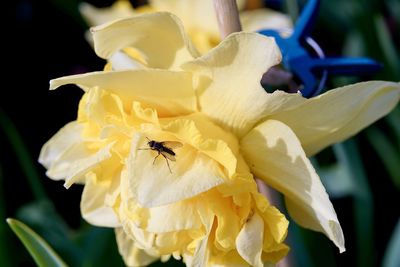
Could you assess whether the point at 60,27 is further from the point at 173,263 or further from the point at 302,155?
the point at 302,155

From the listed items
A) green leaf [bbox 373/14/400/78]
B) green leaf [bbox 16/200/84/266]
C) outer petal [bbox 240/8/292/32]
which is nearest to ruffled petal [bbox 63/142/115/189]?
green leaf [bbox 16/200/84/266]

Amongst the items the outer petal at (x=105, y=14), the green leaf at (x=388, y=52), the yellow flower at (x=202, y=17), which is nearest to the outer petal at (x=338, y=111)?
the yellow flower at (x=202, y=17)

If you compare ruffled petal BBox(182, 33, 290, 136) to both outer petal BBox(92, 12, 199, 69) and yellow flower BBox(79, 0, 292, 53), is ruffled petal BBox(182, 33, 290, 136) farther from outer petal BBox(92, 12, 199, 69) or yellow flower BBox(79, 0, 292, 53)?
yellow flower BBox(79, 0, 292, 53)

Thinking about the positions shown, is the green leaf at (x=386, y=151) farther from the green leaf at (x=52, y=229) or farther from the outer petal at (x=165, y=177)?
the outer petal at (x=165, y=177)

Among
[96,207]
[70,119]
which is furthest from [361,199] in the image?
[70,119]

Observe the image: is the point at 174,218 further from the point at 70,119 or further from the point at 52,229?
the point at 70,119

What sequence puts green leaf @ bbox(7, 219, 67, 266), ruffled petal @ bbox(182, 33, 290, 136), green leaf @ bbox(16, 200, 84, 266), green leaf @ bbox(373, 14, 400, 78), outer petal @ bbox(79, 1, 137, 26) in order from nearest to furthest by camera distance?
ruffled petal @ bbox(182, 33, 290, 136) < green leaf @ bbox(7, 219, 67, 266) < green leaf @ bbox(16, 200, 84, 266) < outer petal @ bbox(79, 1, 137, 26) < green leaf @ bbox(373, 14, 400, 78)

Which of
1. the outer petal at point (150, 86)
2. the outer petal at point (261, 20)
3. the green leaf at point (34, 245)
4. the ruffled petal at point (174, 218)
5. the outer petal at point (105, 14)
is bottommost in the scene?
the outer petal at point (261, 20)
